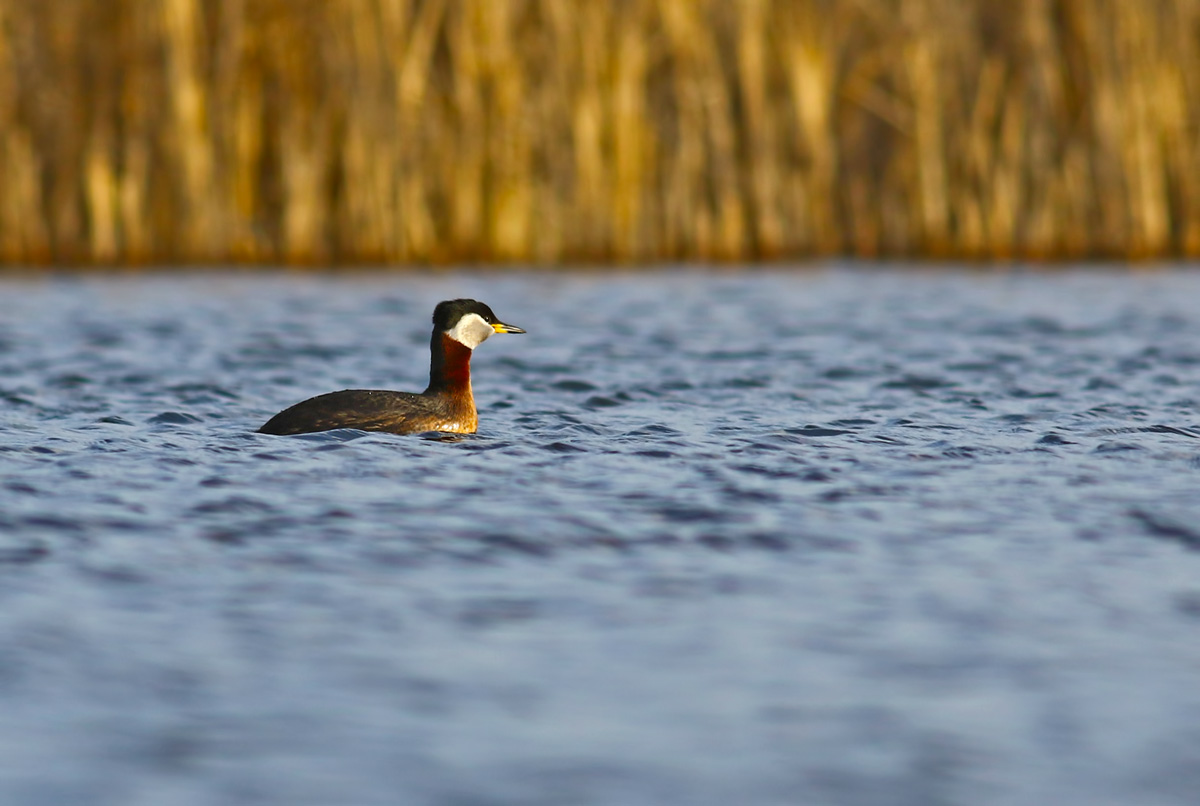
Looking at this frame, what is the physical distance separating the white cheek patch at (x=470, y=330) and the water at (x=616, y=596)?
579 mm

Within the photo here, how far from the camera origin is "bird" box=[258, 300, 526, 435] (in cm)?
934

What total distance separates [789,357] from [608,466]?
6067mm

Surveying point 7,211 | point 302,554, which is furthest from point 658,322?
point 302,554

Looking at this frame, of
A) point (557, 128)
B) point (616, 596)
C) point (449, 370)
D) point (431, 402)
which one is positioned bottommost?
point (616, 596)

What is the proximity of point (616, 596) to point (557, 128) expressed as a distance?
1690cm

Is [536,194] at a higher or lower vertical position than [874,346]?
higher

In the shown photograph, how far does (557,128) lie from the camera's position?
22375 millimetres

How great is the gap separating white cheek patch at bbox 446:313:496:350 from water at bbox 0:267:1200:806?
58cm

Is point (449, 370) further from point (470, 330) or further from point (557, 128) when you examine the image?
point (557, 128)

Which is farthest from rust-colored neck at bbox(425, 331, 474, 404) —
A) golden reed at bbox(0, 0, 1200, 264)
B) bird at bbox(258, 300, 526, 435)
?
golden reed at bbox(0, 0, 1200, 264)

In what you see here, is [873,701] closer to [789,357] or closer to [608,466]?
[608,466]

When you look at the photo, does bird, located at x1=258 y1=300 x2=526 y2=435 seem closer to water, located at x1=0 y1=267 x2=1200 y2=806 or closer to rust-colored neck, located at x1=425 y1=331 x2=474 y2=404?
rust-colored neck, located at x1=425 y1=331 x2=474 y2=404

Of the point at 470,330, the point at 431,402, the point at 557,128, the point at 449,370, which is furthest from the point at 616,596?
Result: the point at 557,128

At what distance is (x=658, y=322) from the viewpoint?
17656 mm
